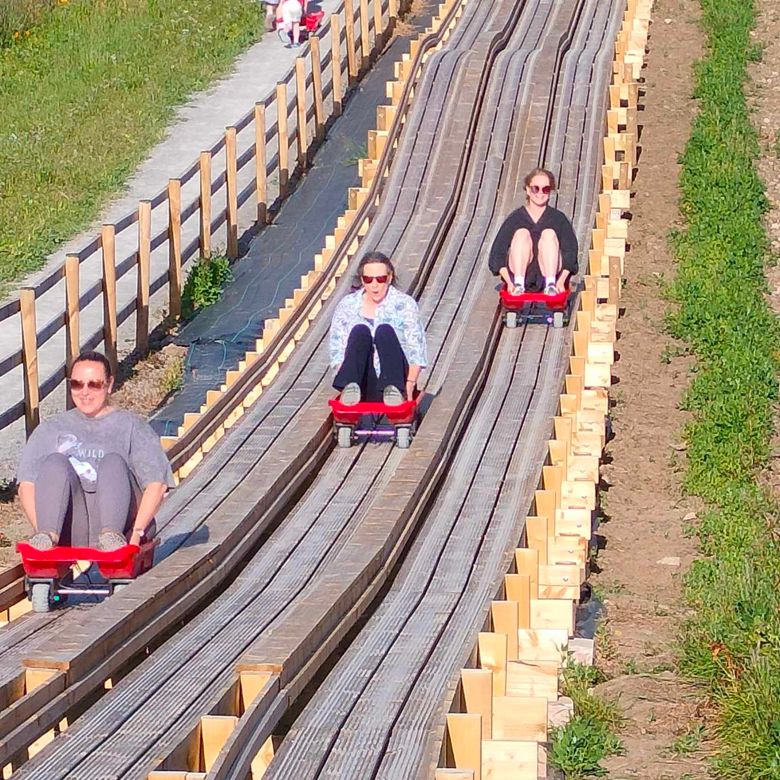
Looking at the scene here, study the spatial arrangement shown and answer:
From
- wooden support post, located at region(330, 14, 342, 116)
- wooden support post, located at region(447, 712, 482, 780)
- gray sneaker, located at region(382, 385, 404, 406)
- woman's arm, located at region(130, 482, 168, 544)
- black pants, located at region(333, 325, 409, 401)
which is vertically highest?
wooden support post, located at region(330, 14, 342, 116)

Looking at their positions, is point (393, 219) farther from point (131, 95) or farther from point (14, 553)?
point (131, 95)

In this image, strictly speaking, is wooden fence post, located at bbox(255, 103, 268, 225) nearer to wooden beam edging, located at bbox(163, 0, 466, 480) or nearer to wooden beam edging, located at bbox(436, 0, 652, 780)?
wooden beam edging, located at bbox(163, 0, 466, 480)

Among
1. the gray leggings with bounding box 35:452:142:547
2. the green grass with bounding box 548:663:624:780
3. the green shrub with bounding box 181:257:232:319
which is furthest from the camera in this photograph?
the green shrub with bounding box 181:257:232:319

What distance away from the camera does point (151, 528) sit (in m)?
7.34

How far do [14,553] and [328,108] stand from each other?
9.74 m

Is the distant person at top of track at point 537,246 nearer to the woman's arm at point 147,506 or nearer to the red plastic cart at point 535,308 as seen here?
the red plastic cart at point 535,308

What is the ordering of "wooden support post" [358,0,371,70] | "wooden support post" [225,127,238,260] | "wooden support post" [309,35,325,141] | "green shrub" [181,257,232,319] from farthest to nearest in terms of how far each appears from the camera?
"wooden support post" [358,0,371,70] < "wooden support post" [309,35,325,141] < "wooden support post" [225,127,238,260] < "green shrub" [181,257,232,319]

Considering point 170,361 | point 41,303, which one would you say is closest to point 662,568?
point 170,361

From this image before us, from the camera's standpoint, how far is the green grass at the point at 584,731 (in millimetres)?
6812

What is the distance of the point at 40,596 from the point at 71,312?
15.1ft

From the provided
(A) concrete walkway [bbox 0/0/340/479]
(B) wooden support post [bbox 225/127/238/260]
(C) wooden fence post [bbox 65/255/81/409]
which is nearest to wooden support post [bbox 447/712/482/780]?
(A) concrete walkway [bbox 0/0/340/479]

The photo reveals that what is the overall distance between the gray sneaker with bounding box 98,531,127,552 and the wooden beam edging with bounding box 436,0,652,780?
1.49 metres

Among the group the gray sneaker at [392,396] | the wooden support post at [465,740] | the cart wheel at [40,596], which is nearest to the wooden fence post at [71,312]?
the gray sneaker at [392,396]

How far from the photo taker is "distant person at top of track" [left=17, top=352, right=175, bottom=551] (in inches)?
274
